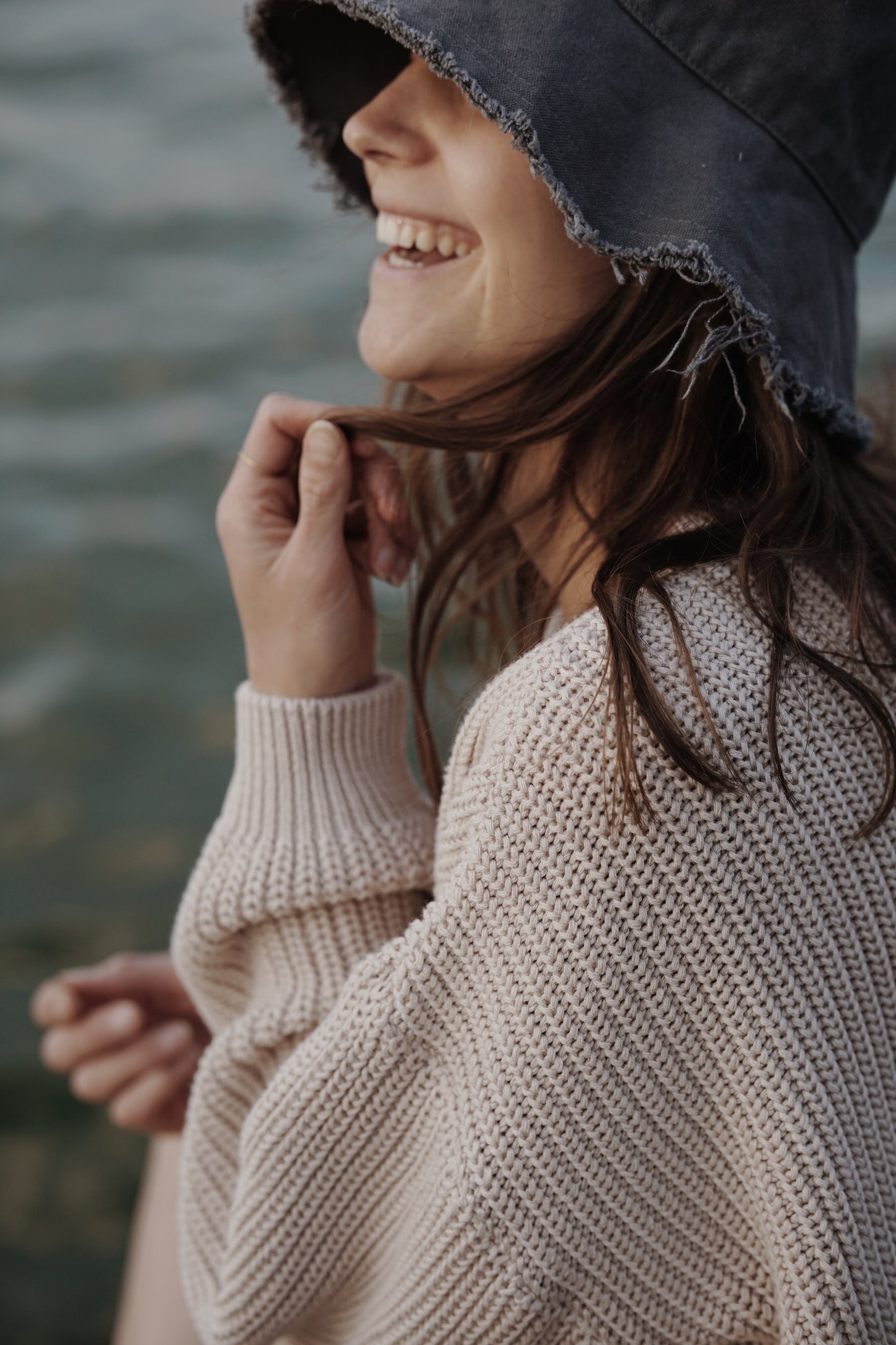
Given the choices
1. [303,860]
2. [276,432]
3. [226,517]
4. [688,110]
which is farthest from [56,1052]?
[688,110]

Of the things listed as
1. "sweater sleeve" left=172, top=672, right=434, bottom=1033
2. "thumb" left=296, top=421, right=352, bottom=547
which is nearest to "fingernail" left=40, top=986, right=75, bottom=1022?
"sweater sleeve" left=172, top=672, right=434, bottom=1033

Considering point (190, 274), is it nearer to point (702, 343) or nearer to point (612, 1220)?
point (702, 343)

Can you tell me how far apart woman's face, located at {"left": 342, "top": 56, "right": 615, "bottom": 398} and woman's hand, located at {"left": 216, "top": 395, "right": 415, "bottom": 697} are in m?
0.12

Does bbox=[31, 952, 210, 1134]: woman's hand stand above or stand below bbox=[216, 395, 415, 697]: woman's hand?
below

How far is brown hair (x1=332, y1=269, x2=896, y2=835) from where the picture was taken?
37.6 inches

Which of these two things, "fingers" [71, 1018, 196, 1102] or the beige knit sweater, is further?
"fingers" [71, 1018, 196, 1102]

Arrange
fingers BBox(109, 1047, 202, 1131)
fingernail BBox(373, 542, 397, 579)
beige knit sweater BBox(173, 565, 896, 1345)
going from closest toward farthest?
beige knit sweater BBox(173, 565, 896, 1345), fingernail BBox(373, 542, 397, 579), fingers BBox(109, 1047, 202, 1131)

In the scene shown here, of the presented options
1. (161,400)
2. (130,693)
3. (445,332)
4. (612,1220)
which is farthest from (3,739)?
(612,1220)

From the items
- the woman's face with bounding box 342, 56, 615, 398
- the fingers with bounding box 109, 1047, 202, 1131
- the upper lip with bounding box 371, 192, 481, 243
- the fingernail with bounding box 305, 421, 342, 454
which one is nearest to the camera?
the woman's face with bounding box 342, 56, 615, 398

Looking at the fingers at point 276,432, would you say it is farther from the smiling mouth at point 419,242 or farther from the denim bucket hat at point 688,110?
the denim bucket hat at point 688,110

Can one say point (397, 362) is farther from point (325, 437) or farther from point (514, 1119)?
point (514, 1119)

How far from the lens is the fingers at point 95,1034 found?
1670mm

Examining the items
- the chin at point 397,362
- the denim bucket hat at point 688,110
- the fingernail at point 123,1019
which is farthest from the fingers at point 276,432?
the fingernail at point 123,1019

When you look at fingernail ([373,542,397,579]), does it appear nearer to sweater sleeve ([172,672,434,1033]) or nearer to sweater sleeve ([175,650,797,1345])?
sweater sleeve ([172,672,434,1033])
